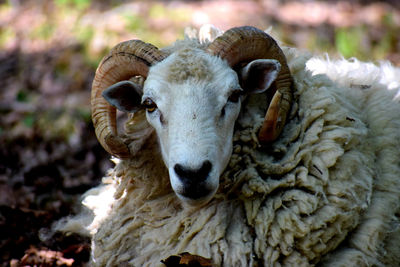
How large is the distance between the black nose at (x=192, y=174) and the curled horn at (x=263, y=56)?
2.47ft

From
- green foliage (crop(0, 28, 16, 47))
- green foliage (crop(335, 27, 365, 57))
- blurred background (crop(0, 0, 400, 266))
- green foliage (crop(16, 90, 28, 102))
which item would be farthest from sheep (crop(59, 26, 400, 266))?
green foliage (crop(0, 28, 16, 47))

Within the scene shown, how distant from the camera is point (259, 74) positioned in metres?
3.57

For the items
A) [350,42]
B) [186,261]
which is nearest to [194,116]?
[186,261]

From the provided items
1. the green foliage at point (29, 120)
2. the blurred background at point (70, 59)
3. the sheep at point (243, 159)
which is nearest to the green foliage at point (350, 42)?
the blurred background at point (70, 59)

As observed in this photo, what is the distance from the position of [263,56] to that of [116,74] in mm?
1186

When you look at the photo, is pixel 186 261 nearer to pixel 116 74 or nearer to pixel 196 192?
pixel 196 192

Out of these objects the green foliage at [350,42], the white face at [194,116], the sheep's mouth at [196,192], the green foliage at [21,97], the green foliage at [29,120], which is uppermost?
the white face at [194,116]

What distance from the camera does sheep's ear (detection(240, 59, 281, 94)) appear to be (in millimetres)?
3447

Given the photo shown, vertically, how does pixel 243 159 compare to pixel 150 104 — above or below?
below

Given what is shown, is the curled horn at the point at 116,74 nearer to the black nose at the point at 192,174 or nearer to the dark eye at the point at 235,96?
the dark eye at the point at 235,96

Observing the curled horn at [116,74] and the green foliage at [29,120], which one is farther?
the green foliage at [29,120]

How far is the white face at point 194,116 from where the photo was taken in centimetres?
302

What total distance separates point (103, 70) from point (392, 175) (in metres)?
2.51

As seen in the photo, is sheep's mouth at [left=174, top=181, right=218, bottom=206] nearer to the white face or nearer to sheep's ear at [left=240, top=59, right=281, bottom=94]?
the white face
